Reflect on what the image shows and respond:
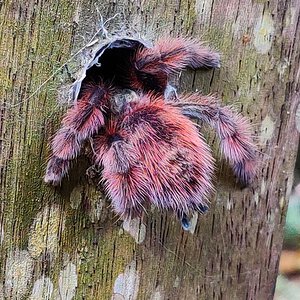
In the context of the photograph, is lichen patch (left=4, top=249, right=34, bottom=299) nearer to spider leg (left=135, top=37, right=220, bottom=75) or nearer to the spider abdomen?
the spider abdomen

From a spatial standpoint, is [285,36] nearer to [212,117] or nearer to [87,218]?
[212,117]

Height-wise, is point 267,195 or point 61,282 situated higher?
point 267,195

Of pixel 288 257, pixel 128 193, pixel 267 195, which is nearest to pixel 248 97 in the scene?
pixel 267 195

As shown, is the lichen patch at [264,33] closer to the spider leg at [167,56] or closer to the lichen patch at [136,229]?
the spider leg at [167,56]

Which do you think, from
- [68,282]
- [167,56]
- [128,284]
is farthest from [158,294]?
[167,56]

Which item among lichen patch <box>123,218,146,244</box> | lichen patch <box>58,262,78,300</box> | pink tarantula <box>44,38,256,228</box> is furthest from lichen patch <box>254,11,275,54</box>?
lichen patch <box>58,262,78,300</box>

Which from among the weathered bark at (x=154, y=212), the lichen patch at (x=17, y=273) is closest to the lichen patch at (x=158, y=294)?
the weathered bark at (x=154, y=212)
